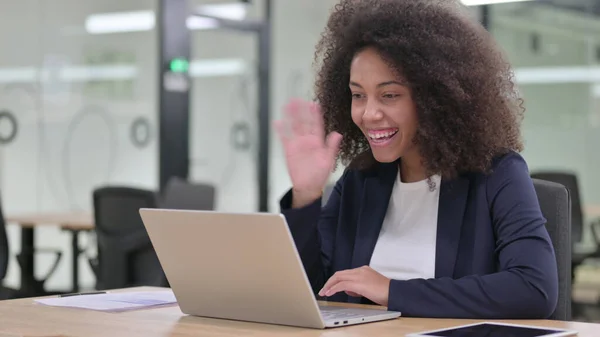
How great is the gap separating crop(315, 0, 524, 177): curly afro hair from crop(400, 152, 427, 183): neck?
7 cm

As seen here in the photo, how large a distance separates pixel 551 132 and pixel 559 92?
0.94 feet

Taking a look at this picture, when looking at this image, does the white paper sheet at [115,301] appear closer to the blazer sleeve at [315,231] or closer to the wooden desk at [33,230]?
the blazer sleeve at [315,231]

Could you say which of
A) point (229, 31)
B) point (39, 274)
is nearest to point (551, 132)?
point (229, 31)

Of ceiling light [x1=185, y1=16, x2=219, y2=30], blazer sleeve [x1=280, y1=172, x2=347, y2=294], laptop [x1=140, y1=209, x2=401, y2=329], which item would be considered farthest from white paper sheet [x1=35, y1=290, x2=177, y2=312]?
ceiling light [x1=185, y1=16, x2=219, y2=30]

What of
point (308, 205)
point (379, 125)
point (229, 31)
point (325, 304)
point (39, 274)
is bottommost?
point (39, 274)

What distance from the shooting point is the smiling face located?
6.79 feet

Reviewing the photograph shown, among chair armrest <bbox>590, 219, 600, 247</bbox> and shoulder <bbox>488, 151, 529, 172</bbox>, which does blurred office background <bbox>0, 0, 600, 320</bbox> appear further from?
shoulder <bbox>488, 151, 529, 172</bbox>

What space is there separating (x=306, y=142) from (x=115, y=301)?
0.53m

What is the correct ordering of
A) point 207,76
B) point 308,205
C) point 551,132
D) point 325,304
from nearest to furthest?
point 325,304 < point 308,205 < point 551,132 < point 207,76

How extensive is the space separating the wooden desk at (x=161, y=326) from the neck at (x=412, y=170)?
51 cm

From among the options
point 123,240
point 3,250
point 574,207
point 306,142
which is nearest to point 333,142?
point 306,142

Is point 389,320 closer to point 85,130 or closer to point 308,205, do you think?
point 308,205

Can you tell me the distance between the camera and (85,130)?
663cm

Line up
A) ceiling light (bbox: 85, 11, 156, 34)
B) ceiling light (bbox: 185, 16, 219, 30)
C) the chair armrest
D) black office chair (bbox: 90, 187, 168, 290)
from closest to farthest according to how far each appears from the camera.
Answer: black office chair (bbox: 90, 187, 168, 290) < the chair armrest < ceiling light (bbox: 85, 11, 156, 34) < ceiling light (bbox: 185, 16, 219, 30)
